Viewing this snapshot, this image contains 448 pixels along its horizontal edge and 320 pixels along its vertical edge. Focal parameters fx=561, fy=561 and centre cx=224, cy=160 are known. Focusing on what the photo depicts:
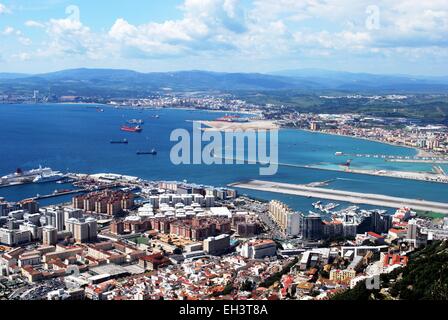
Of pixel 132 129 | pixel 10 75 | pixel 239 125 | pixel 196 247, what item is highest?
pixel 10 75

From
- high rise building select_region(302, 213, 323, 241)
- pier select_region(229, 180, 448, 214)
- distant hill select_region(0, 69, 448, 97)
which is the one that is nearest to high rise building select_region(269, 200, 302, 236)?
high rise building select_region(302, 213, 323, 241)

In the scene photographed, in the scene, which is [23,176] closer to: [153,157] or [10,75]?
[153,157]

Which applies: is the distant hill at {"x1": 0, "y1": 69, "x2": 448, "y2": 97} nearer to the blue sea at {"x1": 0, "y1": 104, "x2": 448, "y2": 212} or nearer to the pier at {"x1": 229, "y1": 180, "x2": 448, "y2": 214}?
the blue sea at {"x1": 0, "y1": 104, "x2": 448, "y2": 212}

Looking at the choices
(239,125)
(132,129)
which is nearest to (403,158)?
(239,125)

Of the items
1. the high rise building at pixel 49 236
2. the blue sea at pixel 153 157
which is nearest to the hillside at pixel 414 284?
the high rise building at pixel 49 236

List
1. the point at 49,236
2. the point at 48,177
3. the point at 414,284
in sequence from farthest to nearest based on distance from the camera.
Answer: the point at 48,177
the point at 49,236
the point at 414,284

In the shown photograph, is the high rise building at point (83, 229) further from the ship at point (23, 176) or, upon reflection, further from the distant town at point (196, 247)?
the ship at point (23, 176)

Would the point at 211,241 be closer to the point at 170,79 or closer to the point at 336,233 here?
the point at 336,233
